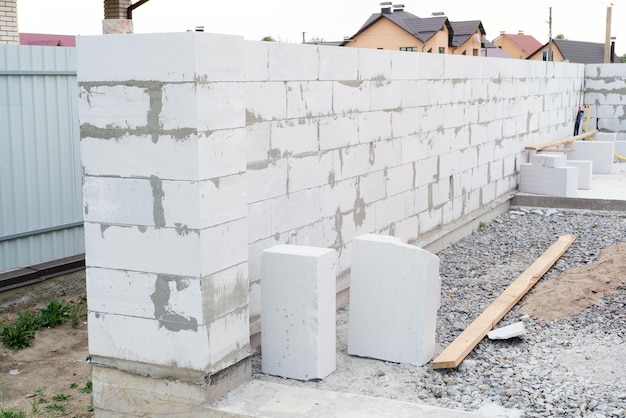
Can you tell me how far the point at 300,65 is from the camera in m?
6.70

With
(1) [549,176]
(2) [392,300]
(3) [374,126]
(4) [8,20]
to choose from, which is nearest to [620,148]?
(1) [549,176]

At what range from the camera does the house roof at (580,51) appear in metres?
63.4

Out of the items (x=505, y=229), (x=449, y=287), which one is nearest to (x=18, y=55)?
(x=449, y=287)

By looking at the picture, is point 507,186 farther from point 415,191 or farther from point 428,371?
point 428,371

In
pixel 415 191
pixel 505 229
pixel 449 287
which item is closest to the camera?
pixel 449 287

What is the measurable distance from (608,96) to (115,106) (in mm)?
16617

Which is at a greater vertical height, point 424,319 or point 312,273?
point 312,273

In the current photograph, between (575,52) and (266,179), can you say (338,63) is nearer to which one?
(266,179)

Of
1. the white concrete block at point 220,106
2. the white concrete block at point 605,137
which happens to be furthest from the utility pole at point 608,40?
the white concrete block at point 220,106

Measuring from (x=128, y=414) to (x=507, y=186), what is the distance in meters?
9.43

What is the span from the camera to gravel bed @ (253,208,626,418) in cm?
531

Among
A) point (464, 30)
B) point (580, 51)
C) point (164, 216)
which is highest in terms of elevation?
point (464, 30)

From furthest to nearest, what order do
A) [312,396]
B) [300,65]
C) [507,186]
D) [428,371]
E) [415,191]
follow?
[507,186] < [415,191] < [300,65] < [428,371] < [312,396]

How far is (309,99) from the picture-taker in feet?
22.6
